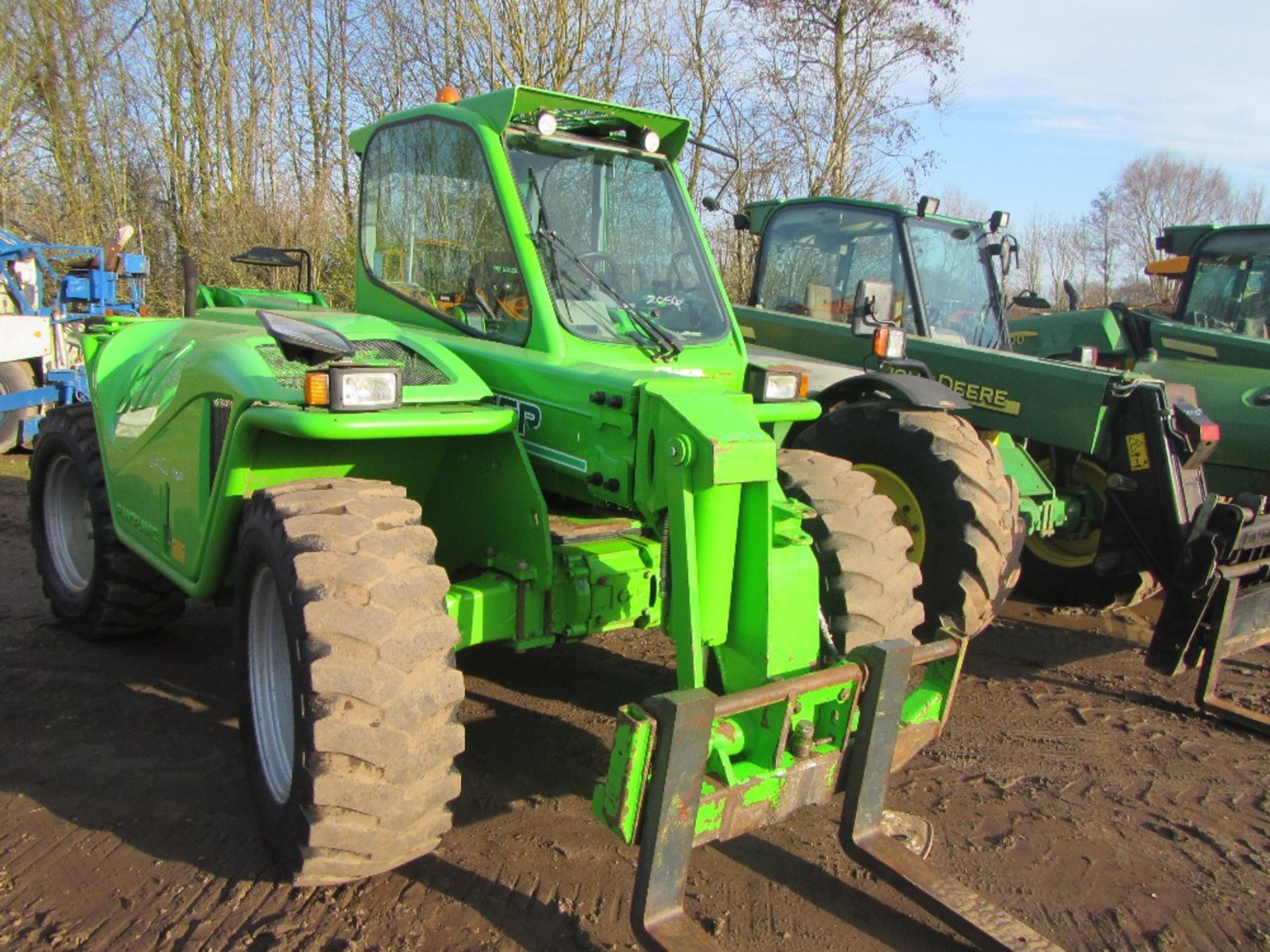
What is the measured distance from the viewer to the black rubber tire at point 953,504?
4.69 meters

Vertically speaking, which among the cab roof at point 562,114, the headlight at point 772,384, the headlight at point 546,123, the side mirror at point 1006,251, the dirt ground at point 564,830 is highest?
the cab roof at point 562,114

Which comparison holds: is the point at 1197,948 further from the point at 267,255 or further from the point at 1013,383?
the point at 267,255

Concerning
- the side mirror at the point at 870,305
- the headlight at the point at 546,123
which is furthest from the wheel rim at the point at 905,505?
the headlight at the point at 546,123

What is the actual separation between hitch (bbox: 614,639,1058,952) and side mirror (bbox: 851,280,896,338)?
2732mm

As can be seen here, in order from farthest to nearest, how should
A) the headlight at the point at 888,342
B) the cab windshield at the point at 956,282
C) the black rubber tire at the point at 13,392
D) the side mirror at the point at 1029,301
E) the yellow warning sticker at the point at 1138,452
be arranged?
the black rubber tire at the point at 13,392 → the side mirror at the point at 1029,301 → the cab windshield at the point at 956,282 → the headlight at the point at 888,342 → the yellow warning sticker at the point at 1138,452

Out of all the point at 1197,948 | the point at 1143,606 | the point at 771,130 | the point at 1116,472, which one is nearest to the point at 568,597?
the point at 1197,948

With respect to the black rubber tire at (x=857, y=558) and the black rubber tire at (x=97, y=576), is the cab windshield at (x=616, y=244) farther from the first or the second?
the black rubber tire at (x=97, y=576)

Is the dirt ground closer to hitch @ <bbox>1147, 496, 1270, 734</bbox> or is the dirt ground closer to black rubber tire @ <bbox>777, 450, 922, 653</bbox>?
hitch @ <bbox>1147, 496, 1270, 734</bbox>

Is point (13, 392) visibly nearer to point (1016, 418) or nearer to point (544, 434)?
point (544, 434)

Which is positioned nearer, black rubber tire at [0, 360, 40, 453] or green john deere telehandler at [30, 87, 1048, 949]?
green john deere telehandler at [30, 87, 1048, 949]

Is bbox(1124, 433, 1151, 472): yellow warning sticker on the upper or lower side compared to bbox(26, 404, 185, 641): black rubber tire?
upper

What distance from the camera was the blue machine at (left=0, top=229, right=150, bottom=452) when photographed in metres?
10.6

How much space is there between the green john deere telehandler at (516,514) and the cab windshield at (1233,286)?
572 cm

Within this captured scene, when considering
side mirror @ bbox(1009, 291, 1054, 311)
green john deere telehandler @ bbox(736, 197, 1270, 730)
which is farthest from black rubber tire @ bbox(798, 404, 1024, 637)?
side mirror @ bbox(1009, 291, 1054, 311)
